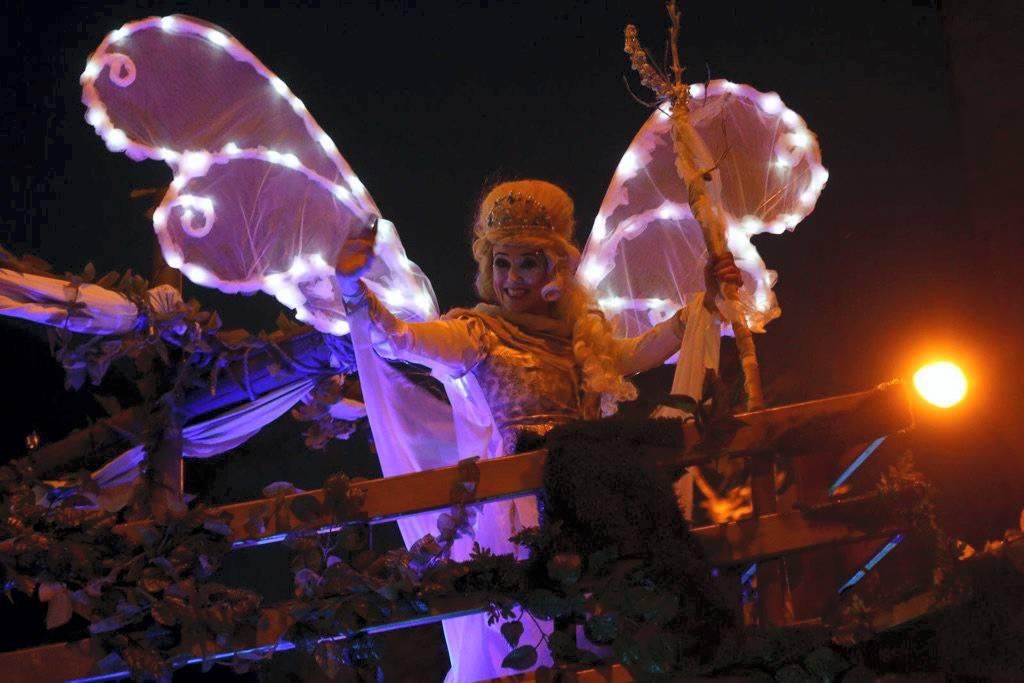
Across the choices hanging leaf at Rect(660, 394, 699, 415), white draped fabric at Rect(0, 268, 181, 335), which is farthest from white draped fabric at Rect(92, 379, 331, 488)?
hanging leaf at Rect(660, 394, 699, 415)

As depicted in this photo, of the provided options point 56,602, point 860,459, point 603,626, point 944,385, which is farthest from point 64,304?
point 944,385

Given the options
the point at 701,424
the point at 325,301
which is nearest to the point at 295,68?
the point at 325,301

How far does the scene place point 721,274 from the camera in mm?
2420

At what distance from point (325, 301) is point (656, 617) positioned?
133 cm

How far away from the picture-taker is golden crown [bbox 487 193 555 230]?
2766 mm

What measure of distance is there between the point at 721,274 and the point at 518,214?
0.56 m

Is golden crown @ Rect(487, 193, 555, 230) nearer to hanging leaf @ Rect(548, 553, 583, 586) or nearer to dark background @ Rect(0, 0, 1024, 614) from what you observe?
dark background @ Rect(0, 0, 1024, 614)

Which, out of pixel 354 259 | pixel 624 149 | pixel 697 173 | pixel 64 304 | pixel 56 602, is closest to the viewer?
pixel 56 602

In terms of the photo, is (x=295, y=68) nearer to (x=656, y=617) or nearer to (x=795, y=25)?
(x=795, y=25)

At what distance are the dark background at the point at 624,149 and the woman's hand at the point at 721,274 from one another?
1116 mm

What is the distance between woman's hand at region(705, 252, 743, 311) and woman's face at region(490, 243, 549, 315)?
0.44m

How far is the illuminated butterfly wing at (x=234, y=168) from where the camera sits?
2.60 m

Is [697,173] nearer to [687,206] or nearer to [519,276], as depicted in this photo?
[519,276]

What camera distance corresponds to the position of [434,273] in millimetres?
3641
